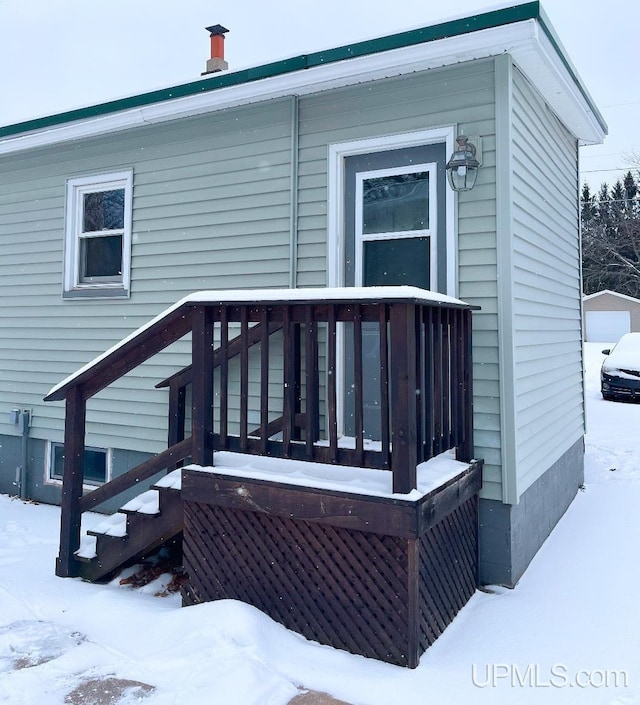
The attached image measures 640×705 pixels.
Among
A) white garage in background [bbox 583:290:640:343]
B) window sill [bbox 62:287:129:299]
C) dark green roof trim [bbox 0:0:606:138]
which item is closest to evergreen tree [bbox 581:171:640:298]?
white garage in background [bbox 583:290:640:343]

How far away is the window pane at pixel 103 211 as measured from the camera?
623 cm

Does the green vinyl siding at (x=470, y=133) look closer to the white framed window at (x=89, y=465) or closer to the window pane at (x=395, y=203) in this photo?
the window pane at (x=395, y=203)

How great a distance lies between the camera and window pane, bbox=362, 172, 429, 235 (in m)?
4.70

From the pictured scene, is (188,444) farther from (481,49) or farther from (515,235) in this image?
(481,49)

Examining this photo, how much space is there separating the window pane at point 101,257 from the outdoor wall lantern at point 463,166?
3490 mm

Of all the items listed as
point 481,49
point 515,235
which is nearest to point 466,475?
point 515,235

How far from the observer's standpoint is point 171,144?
577 cm

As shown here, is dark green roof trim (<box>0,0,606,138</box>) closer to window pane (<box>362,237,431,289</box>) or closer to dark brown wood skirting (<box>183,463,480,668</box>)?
window pane (<box>362,237,431,289</box>)

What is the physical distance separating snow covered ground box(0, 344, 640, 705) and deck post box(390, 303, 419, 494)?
99 centimetres

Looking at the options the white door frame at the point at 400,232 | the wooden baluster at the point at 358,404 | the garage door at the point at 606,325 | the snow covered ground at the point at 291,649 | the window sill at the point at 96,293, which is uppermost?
the garage door at the point at 606,325

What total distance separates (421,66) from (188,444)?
3206 mm

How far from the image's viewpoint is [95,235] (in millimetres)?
6258

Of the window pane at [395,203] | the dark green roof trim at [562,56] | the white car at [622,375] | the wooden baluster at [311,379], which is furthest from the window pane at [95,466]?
the white car at [622,375]

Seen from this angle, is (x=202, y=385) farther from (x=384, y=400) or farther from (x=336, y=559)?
(x=336, y=559)
